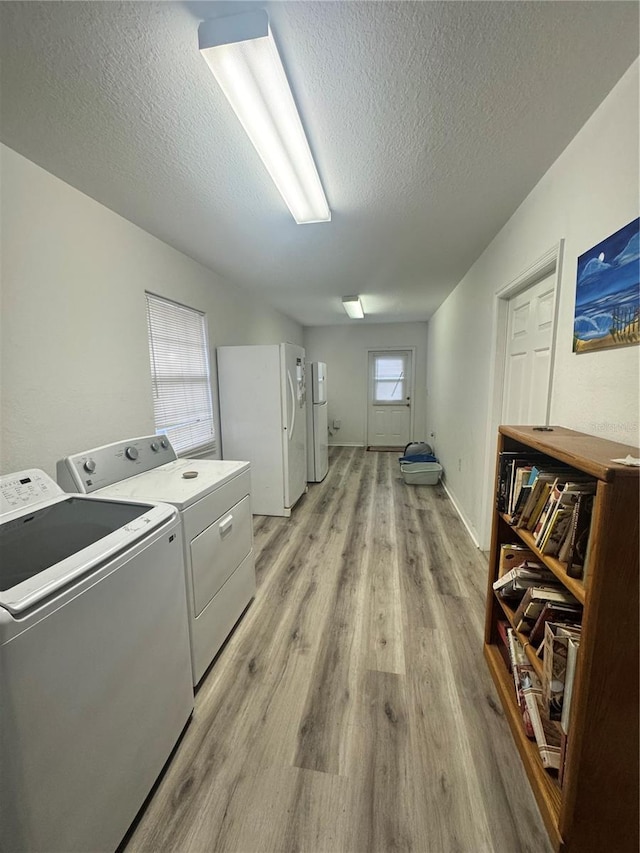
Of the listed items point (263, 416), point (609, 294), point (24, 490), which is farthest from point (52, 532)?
point (263, 416)

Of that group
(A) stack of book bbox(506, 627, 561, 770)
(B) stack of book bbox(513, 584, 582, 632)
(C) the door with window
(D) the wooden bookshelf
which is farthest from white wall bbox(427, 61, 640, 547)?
(C) the door with window

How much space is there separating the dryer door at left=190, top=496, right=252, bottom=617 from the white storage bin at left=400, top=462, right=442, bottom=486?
9.52ft

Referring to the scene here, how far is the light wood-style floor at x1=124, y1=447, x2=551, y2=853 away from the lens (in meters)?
1.06

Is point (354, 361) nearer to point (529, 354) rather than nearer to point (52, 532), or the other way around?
point (529, 354)

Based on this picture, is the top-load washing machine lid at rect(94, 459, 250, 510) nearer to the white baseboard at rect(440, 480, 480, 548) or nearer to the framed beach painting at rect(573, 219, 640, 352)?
the framed beach painting at rect(573, 219, 640, 352)

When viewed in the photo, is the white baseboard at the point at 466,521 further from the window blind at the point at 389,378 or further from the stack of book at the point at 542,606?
the window blind at the point at 389,378

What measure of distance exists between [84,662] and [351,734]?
3.58 ft

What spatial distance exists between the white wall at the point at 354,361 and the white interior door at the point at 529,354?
13.5 ft

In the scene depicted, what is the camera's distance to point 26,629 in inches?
28.7

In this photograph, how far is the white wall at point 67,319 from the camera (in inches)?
58.8

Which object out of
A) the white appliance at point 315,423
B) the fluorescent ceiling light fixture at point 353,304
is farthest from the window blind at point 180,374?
the fluorescent ceiling light fixture at point 353,304

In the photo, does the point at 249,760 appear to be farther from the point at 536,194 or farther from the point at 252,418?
the point at 536,194

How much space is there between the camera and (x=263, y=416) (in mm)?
3398

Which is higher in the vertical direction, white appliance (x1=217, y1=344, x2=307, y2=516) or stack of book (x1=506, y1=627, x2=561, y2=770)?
white appliance (x1=217, y1=344, x2=307, y2=516)
